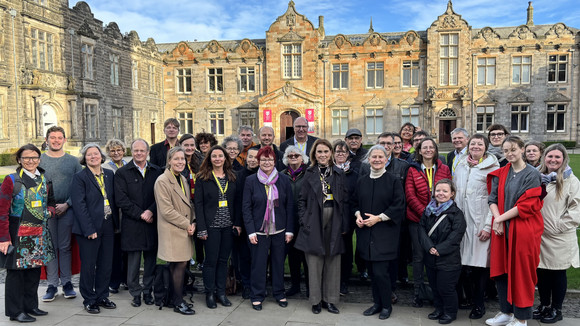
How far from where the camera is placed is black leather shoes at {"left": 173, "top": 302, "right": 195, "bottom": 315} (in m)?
5.07

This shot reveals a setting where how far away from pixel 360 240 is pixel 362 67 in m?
27.1

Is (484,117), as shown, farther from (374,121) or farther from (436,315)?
(436,315)

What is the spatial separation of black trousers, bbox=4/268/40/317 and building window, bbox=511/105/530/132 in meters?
31.6

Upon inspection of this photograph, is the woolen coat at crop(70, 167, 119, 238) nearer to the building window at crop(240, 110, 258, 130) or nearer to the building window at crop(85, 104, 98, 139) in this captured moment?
the building window at crop(85, 104, 98, 139)

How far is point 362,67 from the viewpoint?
3058 centimetres

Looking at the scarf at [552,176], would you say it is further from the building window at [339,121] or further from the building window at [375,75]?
the building window at [375,75]

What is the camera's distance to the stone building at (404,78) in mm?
29234

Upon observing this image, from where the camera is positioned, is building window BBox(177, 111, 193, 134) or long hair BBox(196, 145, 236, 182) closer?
long hair BBox(196, 145, 236, 182)

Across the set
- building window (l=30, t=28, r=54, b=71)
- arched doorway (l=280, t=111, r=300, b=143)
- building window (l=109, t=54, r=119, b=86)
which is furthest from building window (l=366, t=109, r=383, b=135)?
building window (l=30, t=28, r=54, b=71)

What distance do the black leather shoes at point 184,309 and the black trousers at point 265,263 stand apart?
0.77 meters

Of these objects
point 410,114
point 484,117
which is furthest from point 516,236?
point 484,117

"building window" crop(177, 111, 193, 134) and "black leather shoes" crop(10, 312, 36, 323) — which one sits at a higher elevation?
"building window" crop(177, 111, 193, 134)

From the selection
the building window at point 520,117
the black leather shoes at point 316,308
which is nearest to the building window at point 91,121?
the black leather shoes at point 316,308

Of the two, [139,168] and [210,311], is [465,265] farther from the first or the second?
[139,168]
